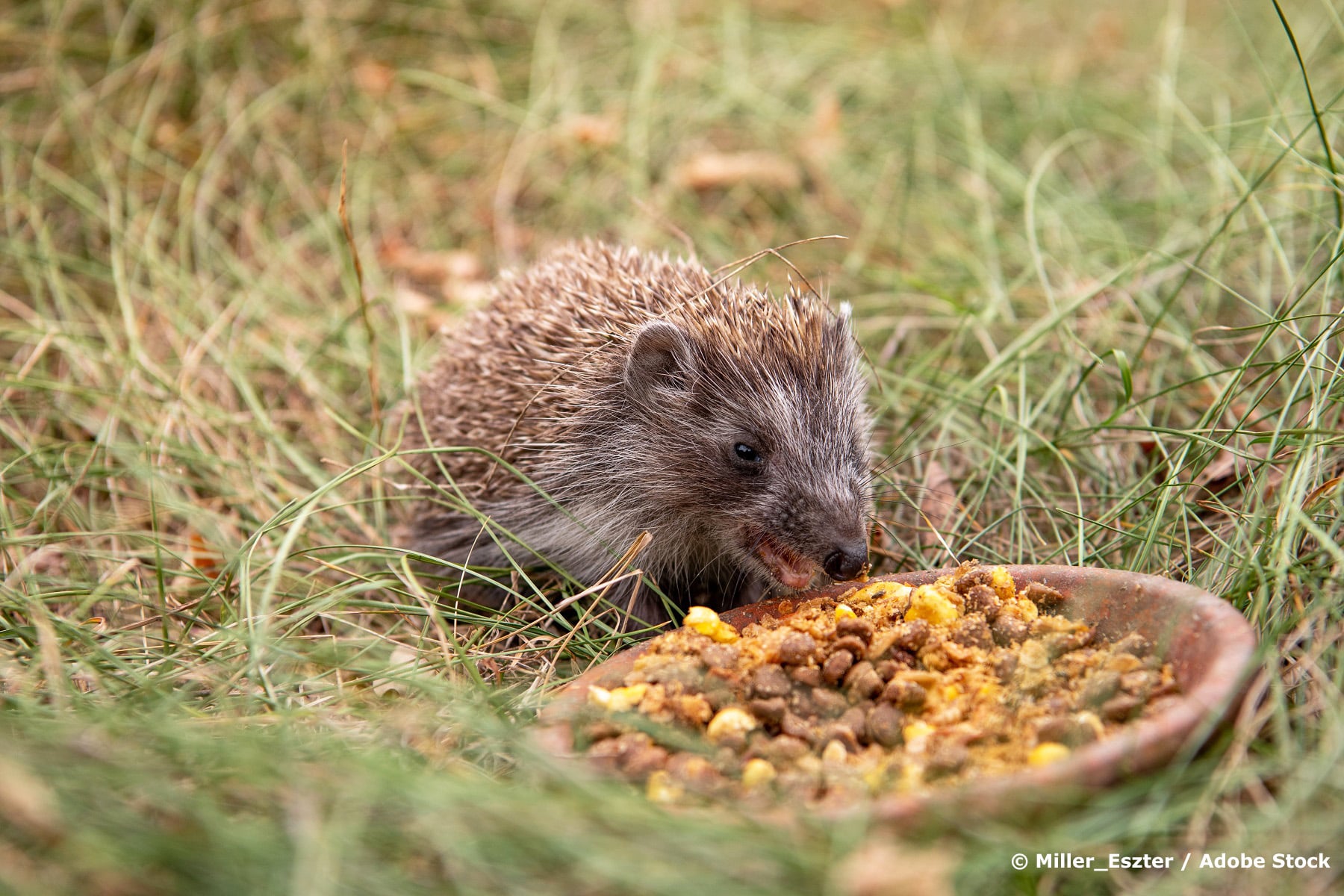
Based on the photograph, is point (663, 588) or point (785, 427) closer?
point (785, 427)

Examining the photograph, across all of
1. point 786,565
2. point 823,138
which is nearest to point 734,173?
point 823,138

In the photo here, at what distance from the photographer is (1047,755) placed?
2.99 metres

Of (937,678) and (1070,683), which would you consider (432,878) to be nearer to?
(937,678)

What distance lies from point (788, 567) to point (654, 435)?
939 mm

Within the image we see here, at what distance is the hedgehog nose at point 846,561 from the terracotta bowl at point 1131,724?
0.26 m

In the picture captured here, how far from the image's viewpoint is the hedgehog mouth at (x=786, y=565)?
442cm

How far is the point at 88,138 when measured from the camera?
7.39m

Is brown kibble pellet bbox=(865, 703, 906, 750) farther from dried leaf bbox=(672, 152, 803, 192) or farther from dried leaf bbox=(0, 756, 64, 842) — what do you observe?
dried leaf bbox=(672, 152, 803, 192)

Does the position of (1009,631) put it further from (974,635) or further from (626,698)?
(626,698)

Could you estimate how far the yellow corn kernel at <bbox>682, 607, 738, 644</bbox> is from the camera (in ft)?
13.0

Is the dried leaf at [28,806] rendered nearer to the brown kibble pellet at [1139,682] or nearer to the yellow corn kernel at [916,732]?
the yellow corn kernel at [916,732]

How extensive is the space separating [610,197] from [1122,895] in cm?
622

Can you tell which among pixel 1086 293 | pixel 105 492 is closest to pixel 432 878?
pixel 105 492

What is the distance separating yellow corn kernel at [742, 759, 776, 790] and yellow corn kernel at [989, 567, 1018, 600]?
1261mm
